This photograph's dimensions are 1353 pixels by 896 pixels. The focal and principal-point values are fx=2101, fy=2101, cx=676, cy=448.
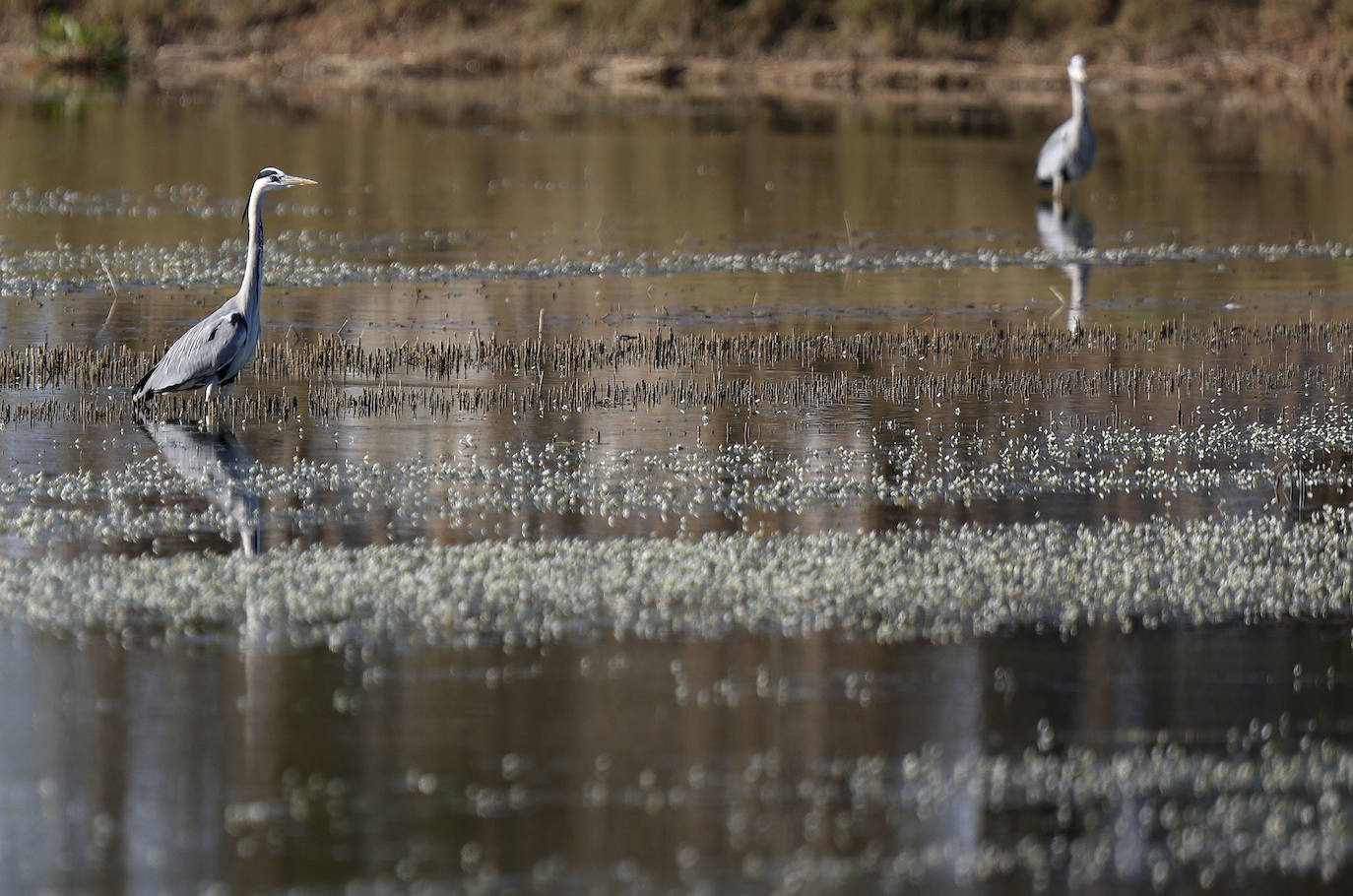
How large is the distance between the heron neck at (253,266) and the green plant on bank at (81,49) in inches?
1553

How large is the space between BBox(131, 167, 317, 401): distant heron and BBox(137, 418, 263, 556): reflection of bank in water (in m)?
0.27

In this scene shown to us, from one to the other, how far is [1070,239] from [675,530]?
14395 millimetres

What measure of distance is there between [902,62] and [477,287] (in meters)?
32.9

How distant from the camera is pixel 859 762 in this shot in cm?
699

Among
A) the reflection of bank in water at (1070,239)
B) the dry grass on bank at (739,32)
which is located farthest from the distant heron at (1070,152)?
the dry grass on bank at (739,32)

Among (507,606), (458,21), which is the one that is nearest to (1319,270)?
(507,606)

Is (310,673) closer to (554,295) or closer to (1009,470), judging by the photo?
(1009,470)

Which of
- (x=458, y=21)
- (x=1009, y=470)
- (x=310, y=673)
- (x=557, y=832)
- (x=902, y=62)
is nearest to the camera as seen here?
(x=557, y=832)

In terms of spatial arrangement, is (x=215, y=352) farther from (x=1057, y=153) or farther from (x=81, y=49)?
(x=81, y=49)

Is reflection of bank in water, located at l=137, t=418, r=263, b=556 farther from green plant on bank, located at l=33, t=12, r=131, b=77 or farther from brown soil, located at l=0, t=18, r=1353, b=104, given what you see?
green plant on bank, located at l=33, t=12, r=131, b=77

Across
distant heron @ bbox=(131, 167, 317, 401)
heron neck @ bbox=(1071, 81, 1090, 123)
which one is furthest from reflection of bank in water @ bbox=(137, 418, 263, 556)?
heron neck @ bbox=(1071, 81, 1090, 123)

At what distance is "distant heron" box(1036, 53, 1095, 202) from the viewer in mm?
26750

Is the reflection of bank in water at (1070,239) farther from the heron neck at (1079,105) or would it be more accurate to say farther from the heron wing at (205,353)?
the heron wing at (205,353)

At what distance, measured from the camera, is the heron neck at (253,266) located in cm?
1304
